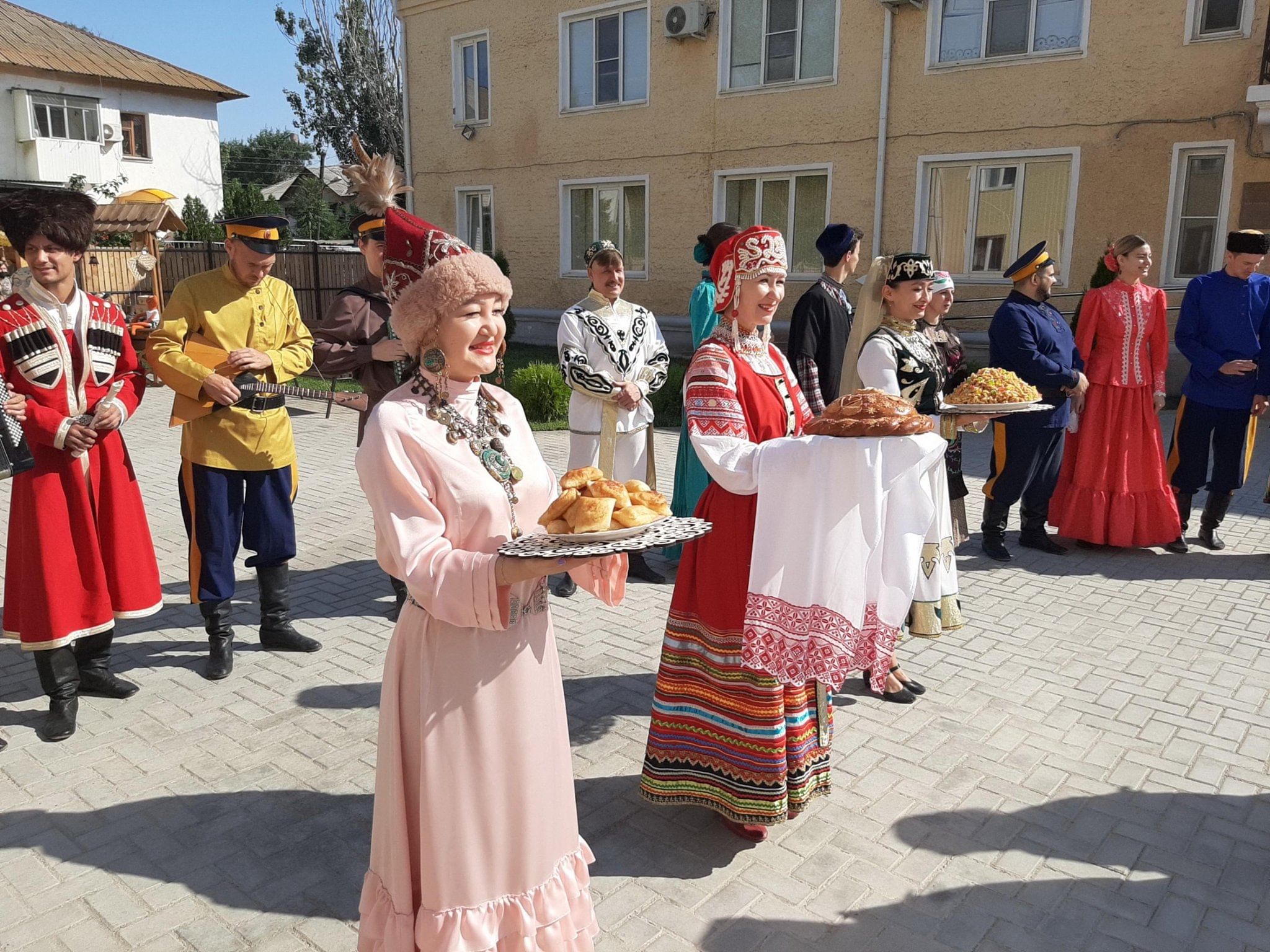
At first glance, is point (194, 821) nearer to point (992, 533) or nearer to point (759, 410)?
point (759, 410)

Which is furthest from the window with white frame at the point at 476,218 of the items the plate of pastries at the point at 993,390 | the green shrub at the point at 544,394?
the plate of pastries at the point at 993,390

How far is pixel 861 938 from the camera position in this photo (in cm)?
304

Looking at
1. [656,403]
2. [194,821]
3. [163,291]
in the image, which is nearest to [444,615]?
[194,821]

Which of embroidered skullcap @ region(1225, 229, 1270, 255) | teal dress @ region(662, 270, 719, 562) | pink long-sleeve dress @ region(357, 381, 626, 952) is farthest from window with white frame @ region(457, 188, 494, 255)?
pink long-sleeve dress @ region(357, 381, 626, 952)

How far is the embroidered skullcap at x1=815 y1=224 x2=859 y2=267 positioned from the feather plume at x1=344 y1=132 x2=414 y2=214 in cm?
242

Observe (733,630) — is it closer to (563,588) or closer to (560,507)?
(560,507)

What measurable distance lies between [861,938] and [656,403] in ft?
34.4

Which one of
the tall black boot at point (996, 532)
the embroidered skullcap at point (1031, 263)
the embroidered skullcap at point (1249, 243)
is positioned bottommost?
→ the tall black boot at point (996, 532)

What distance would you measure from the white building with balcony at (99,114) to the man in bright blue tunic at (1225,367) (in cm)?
3302

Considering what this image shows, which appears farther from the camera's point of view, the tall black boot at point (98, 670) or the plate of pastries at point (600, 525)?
the tall black boot at point (98, 670)

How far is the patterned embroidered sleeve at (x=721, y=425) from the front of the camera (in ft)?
10.7

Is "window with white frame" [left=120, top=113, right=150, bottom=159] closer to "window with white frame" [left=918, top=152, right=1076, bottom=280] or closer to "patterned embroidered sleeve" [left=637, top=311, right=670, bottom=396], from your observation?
"window with white frame" [left=918, top=152, right=1076, bottom=280]

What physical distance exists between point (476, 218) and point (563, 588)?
1779 centimetres

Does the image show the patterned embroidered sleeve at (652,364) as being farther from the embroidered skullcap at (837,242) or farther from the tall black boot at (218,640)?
the tall black boot at (218,640)
